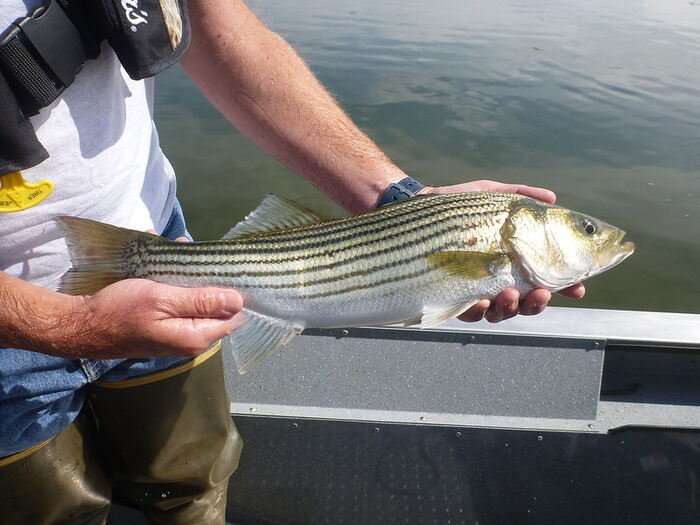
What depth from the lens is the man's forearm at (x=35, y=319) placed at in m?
2.08

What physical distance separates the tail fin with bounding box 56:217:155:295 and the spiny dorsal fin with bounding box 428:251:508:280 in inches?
48.1

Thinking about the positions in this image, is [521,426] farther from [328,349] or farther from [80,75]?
[80,75]

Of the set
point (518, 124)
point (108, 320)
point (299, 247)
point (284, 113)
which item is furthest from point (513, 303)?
point (518, 124)

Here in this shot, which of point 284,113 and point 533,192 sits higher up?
point 284,113

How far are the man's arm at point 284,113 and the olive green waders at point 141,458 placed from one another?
→ 3.50 feet

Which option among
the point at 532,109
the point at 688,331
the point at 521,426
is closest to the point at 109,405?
the point at 521,426

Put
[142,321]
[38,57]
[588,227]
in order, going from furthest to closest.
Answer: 1. [588,227]
2. [142,321]
3. [38,57]

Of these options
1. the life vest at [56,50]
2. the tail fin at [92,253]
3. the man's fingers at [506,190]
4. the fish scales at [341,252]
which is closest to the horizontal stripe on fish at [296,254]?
the fish scales at [341,252]

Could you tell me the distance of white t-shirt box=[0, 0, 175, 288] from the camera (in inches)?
84.7

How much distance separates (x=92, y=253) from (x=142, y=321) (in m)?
0.34

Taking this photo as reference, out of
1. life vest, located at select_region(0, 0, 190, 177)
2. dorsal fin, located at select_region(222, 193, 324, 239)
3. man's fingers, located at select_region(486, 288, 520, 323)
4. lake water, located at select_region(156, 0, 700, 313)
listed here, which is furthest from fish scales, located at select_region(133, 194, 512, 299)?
lake water, located at select_region(156, 0, 700, 313)

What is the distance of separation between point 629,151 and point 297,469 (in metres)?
11.1

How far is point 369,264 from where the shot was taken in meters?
2.62

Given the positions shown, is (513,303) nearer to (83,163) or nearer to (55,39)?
(83,163)
